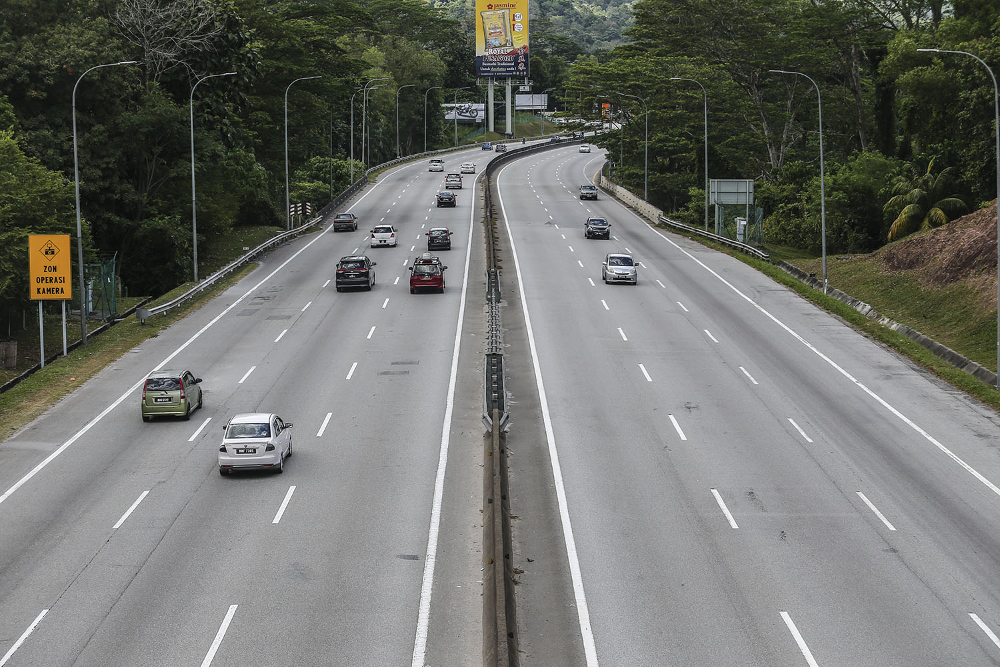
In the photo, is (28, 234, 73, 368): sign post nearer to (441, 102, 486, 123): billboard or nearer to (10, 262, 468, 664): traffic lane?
(10, 262, 468, 664): traffic lane

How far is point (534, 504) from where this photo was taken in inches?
994

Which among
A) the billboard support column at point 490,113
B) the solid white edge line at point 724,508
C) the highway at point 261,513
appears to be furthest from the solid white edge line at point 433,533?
the billboard support column at point 490,113

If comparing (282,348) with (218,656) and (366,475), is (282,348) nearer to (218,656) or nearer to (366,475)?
(366,475)

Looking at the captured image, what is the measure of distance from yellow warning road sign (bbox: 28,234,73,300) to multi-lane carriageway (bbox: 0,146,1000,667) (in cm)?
392

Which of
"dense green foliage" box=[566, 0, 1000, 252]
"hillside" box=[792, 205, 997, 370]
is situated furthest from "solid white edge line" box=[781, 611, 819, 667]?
"dense green foliage" box=[566, 0, 1000, 252]

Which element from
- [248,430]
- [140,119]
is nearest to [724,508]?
[248,430]

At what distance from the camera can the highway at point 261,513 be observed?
1848cm

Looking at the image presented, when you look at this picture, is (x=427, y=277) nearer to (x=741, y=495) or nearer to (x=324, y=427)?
(x=324, y=427)

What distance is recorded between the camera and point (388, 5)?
17525 cm

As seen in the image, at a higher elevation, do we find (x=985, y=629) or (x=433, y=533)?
(x=433, y=533)

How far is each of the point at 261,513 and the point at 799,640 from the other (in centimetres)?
1220

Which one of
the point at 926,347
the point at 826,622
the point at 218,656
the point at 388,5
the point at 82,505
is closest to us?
the point at 218,656

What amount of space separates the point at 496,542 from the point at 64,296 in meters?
27.0

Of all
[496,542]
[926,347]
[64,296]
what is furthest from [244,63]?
[496,542]
